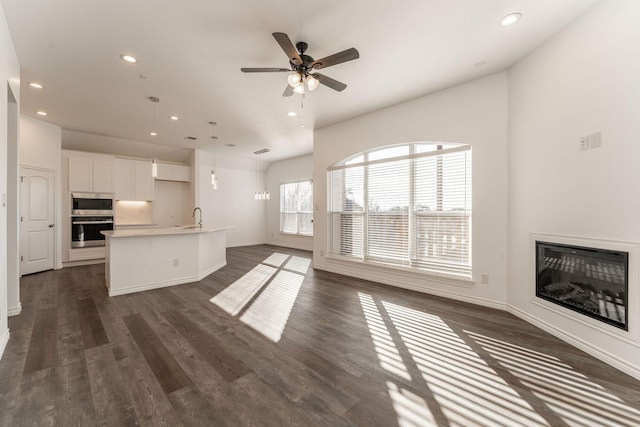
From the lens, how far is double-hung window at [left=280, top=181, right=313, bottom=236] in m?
8.52

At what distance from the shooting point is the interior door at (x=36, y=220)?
500cm

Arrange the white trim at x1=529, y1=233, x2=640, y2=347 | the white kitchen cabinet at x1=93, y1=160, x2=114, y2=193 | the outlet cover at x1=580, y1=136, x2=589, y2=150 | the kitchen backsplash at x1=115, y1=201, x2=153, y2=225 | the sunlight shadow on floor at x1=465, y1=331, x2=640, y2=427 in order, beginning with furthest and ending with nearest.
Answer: the kitchen backsplash at x1=115, y1=201, x2=153, y2=225
the white kitchen cabinet at x1=93, y1=160, x2=114, y2=193
the outlet cover at x1=580, y1=136, x2=589, y2=150
the white trim at x1=529, y1=233, x2=640, y2=347
the sunlight shadow on floor at x1=465, y1=331, x2=640, y2=427

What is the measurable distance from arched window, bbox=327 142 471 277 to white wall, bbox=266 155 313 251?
117 inches

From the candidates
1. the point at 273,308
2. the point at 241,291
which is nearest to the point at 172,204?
the point at 241,291

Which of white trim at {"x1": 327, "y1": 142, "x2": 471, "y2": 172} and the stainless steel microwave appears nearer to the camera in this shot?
white trim at {"x1": 327, "y1": 142, "x2": 471, "y2": 172}

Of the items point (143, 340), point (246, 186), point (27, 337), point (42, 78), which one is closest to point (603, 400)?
point (143, 340)

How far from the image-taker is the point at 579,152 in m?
2.55

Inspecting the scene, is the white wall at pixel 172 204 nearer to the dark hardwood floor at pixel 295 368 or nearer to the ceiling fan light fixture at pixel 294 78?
the dark hardwood floor at pixel 295 368

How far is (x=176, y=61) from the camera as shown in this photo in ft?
10.5

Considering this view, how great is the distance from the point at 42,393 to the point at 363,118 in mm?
A: 5278

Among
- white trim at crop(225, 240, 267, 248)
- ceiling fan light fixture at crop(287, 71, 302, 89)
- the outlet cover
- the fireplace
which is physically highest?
ceiling fan light fixture at crop(287, 71, 302, 89)

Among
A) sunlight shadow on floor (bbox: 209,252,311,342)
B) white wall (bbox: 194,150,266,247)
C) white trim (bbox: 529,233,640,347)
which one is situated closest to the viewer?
white trim (bbox: 529,233,640,347)

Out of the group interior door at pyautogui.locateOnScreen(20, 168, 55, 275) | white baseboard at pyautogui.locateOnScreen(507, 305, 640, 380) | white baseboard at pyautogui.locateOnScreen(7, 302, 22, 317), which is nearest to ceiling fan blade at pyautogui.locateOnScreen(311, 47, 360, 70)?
white baseboard at pyautogui.locateOnScreen(507, 305, 640, 380)

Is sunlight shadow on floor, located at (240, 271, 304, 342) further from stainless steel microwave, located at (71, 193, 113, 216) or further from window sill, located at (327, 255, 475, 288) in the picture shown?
stainless steel microwave, located at (71, 193, 113, 216)
